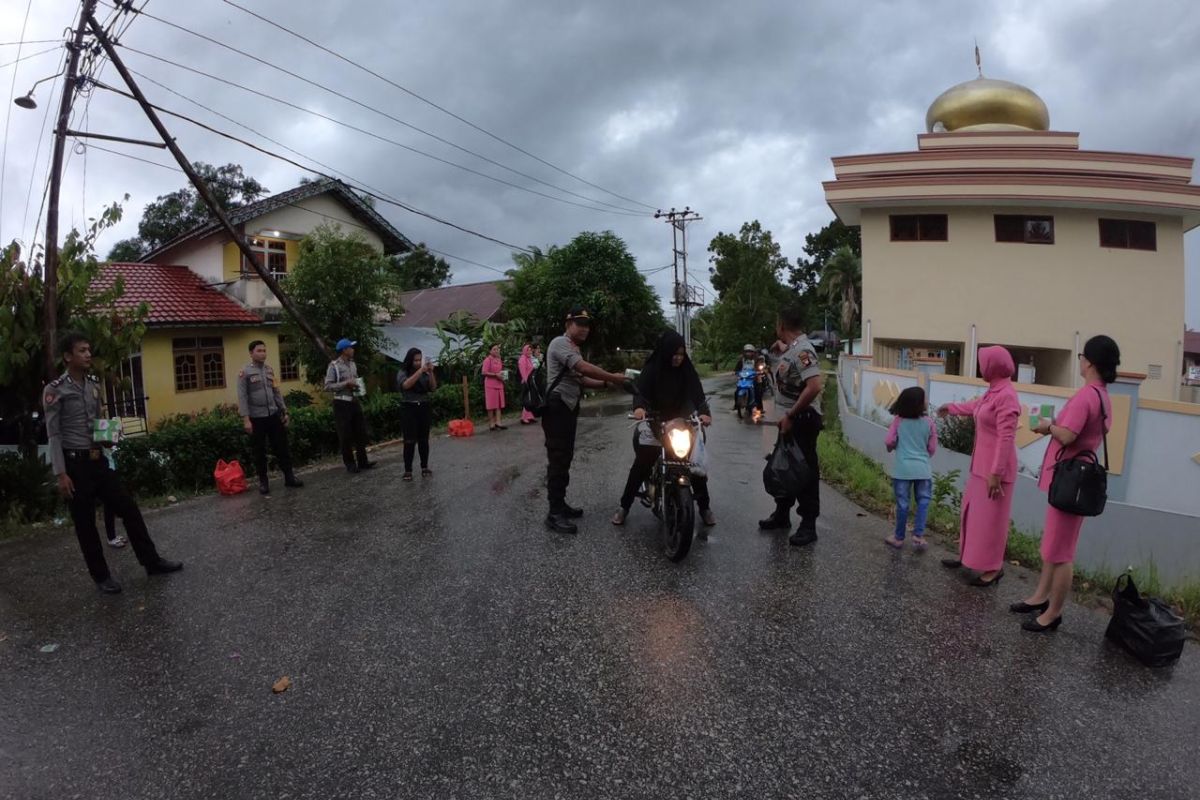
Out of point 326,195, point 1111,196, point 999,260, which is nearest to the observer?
point 1111,196

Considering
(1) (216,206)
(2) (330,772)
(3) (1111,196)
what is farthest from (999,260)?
(2) (330,772)

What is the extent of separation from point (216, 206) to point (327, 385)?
469 centimetres

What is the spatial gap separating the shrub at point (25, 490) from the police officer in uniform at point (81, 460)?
2.94 metres

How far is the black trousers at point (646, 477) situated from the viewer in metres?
5.23

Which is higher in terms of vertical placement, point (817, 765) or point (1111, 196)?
point (1111, 196)

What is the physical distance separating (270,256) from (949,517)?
18954 mm

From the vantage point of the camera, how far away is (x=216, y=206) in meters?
10.4

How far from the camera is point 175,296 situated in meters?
16.7

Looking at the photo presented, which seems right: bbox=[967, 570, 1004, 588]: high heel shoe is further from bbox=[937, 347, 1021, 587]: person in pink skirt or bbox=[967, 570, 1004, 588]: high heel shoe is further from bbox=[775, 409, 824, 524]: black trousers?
bbox=[775, 409, 824, 524]: black trousers

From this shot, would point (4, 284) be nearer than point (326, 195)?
Yes

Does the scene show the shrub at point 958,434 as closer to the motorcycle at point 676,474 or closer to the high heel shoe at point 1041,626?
the high heel shoe at point 1041,626

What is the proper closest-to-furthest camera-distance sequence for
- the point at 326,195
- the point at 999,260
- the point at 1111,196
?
1. the point at 1111,196
2. the point at 999,260
3. the point at 326,195

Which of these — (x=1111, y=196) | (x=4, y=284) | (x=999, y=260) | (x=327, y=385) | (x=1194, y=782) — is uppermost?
(x=1111, y=196)

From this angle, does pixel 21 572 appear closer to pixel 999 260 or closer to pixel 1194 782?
pixel 1194 782
